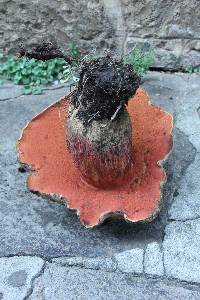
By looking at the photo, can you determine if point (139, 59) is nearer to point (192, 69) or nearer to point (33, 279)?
point (192, 69)

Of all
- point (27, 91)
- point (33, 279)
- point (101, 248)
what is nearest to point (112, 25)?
point (27, 91)

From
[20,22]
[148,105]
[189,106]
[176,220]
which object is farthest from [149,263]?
[20,22]

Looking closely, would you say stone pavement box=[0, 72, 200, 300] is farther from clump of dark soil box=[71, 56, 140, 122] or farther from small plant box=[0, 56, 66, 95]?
small plant box=[0, 56, 66, 95]

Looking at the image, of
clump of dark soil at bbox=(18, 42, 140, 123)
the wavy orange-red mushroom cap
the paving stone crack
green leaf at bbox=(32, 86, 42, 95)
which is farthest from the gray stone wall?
the paving stone crack

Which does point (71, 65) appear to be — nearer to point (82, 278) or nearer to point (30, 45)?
point (82, 278)

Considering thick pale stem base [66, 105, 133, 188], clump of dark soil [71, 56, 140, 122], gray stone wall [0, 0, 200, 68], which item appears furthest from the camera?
gray stone wall [0, 0, 200, 68]
